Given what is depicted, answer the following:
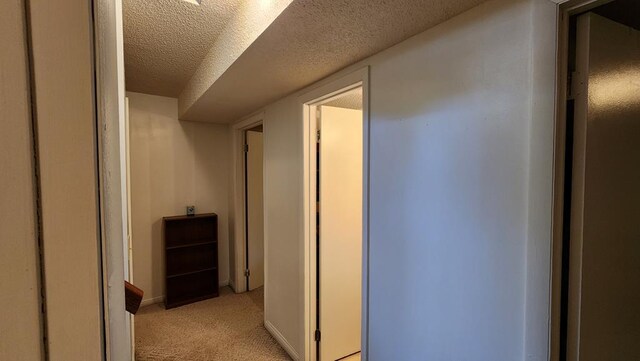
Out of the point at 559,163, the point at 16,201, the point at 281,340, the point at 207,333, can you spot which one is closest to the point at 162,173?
the point at 207,333

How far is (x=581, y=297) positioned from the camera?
34.6 inches

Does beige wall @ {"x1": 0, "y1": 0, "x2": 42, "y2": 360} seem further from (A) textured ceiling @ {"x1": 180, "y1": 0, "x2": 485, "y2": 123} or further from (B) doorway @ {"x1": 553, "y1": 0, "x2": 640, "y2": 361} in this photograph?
(B) doorway @ {"x1": 553, "y1": 0, "x2": 640, "y2": 361}

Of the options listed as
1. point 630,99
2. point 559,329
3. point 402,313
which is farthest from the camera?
point 402,313

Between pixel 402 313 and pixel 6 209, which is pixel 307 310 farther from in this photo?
pixel 6 209

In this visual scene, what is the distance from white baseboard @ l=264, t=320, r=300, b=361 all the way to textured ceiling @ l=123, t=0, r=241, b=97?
2.35 metres

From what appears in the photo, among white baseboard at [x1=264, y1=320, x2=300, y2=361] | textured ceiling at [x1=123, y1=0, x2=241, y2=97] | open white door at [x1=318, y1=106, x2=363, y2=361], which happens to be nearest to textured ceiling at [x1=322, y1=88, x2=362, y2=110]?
open white door at [x1=318, y1=106, x2=363, y2=361]

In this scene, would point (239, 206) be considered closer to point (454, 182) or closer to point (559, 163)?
point (454, 182)

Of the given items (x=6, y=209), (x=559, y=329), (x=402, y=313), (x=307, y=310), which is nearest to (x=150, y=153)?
(x=307, y=310)

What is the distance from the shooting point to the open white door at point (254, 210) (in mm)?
3484

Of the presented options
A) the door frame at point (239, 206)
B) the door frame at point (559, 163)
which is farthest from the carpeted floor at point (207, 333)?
the door frame at point (559, 163)

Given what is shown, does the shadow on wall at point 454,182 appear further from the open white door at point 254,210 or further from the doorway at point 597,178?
the open white door at point 254,210

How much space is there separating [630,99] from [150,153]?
365 cm

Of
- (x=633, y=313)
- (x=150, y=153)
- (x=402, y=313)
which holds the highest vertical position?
(x=150, y=153)

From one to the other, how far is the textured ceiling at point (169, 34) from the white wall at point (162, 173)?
683mm
